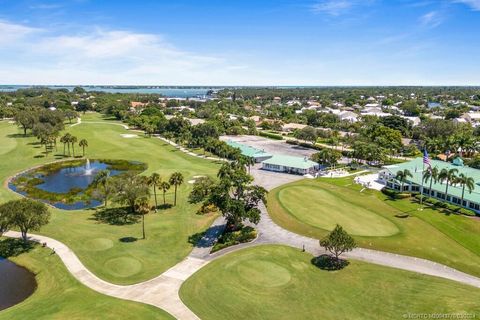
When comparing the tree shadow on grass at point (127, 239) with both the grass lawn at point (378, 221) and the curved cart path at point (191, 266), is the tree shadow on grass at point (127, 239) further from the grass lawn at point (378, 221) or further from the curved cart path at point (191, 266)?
the grass lawn at point (378, 221)

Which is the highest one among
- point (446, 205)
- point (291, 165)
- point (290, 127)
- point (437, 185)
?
point (290, 127)

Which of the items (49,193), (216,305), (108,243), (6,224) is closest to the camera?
(216,305)

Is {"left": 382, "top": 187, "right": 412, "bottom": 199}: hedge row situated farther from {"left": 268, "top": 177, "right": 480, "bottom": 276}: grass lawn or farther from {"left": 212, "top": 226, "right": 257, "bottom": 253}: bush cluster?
{"left": 212, "top": 226, "right": 257, "bottom": 253}: bush cluster

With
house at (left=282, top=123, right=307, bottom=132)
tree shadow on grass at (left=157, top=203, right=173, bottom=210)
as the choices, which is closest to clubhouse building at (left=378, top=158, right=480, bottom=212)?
tree shadow on grass at (left=157, top=203, right=173, bottom=210)

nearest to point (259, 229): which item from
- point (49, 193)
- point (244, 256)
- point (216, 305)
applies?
point (244, 256)

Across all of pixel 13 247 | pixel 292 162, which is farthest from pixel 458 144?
pixel 13 247

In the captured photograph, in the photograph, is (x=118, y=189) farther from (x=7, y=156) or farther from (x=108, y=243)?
(x=7, y=156)

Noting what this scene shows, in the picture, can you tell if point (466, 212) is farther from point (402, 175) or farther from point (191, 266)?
point (191, 266)
